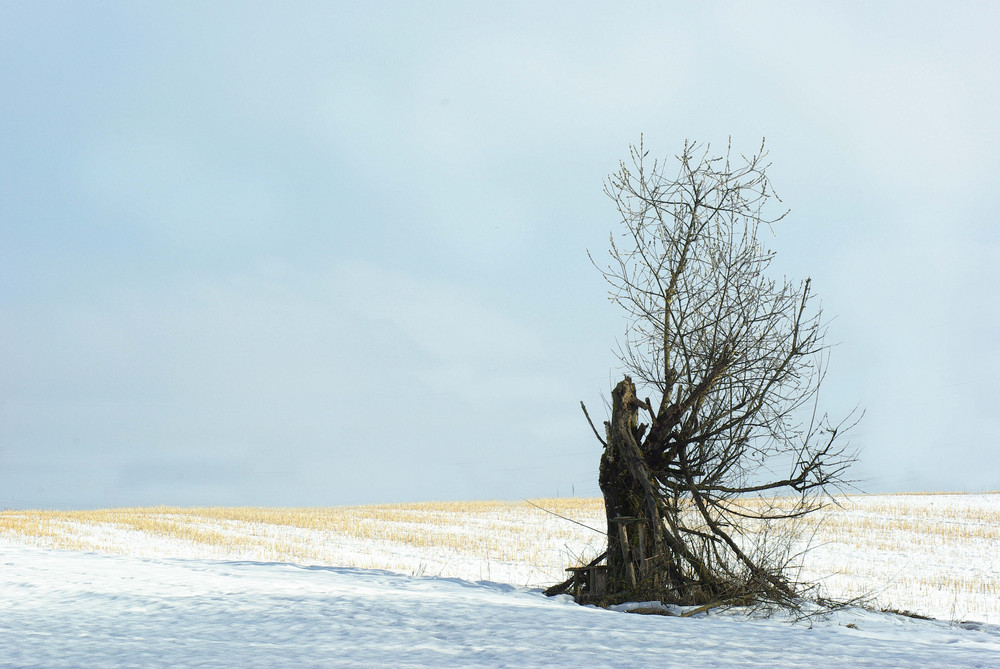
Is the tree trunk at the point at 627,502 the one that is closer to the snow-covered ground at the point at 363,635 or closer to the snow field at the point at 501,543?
the snow field at the point at 501,543

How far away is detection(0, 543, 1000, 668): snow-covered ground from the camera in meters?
4.27

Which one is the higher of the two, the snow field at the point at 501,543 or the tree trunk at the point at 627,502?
the tree trunk at the point at 627,502

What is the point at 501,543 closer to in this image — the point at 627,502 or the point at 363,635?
the point at 627,502

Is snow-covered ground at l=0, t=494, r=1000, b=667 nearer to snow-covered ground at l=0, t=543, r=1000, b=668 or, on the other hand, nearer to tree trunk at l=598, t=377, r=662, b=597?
snow-covered ground at l=0, t=543, r=1000, b=668

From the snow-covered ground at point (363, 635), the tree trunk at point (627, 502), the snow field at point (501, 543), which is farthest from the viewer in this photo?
the snow field at point (501, 543)

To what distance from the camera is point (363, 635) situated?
482cm

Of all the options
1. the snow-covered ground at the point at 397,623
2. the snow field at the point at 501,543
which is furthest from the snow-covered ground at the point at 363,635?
the snow field at the point at 501,543

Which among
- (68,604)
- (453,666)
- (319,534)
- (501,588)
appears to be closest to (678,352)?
(501,588)

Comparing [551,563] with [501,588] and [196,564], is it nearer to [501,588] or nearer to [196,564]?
[501,588]

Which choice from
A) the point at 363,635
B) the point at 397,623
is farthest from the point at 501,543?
the point at 363,635

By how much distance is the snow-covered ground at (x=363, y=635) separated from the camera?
168 inches

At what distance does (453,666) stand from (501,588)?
17.7 ft

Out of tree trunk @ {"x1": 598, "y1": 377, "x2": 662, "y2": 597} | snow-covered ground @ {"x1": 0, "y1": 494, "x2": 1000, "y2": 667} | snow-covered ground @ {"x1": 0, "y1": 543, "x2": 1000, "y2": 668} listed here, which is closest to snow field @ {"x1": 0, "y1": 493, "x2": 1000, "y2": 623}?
snow-covered ground @ {"x1": 0, "y1": 494, "x2": 1000, "y2": 667}

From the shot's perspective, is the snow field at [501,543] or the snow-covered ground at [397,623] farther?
the snow field at [501,543]
